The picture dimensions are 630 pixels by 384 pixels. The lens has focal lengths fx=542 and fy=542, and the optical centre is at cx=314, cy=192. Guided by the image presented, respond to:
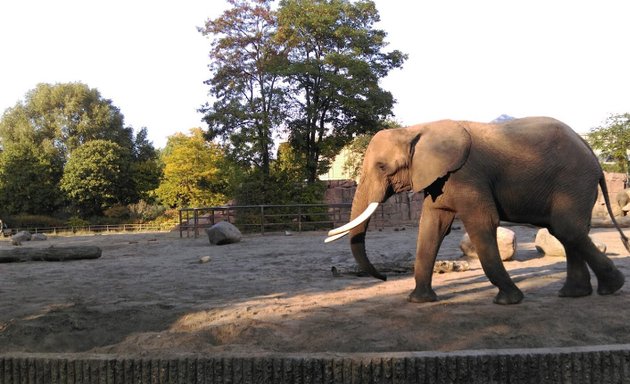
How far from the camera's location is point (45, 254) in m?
12.2

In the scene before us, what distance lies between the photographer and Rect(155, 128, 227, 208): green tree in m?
37.6

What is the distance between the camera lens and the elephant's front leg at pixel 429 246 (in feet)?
17.9

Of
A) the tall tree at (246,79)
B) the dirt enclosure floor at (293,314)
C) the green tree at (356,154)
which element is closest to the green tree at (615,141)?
the green tree at (356,154)

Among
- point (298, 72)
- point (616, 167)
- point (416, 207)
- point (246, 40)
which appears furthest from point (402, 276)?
point (616, 167)

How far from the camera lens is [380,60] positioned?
27.0 metres

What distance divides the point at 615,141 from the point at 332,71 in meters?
25.7

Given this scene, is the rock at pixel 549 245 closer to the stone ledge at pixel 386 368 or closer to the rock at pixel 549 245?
the rock at pixel 549 245

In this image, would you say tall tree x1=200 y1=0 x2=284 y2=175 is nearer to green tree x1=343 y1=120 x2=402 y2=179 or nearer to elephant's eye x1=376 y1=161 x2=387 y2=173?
green tree x1=343 y1=120 x2=402 y2=179

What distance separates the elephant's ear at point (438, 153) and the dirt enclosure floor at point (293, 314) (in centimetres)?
125

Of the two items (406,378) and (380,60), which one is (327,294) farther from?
(380,60)

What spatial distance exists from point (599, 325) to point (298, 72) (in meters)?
21.0

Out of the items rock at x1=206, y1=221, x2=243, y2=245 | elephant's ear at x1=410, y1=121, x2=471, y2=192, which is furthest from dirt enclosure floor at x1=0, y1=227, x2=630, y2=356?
rock at x1=206, y1=221, x2=243, y2=245

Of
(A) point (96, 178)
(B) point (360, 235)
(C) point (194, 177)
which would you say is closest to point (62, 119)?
(A) point (96, 178)

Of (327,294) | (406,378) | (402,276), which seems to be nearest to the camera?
(406,378)
